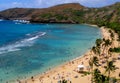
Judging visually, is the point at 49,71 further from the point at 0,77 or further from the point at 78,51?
the point at 78,51

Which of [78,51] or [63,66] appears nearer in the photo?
[63,66]

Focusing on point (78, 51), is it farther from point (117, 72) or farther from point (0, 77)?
point (0, 77)

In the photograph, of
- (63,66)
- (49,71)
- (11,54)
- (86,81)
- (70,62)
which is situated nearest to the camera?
(86,81)

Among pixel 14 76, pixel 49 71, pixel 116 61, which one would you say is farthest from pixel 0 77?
pixel 116 61

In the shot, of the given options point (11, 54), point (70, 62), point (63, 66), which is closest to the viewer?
point (63, 66)

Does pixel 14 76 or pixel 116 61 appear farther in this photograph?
pixel 116 61

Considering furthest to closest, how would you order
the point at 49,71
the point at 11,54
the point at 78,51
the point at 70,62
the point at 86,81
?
the point at 78,51 → the point at 11,54 → the point at 70,62 → the point at 49,71 → the point at 86,81

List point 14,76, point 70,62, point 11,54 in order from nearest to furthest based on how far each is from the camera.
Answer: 1. point 14,76
2. point 70,62
3. point 11,54

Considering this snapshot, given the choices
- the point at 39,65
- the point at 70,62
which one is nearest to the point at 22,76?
the point at 39,65
